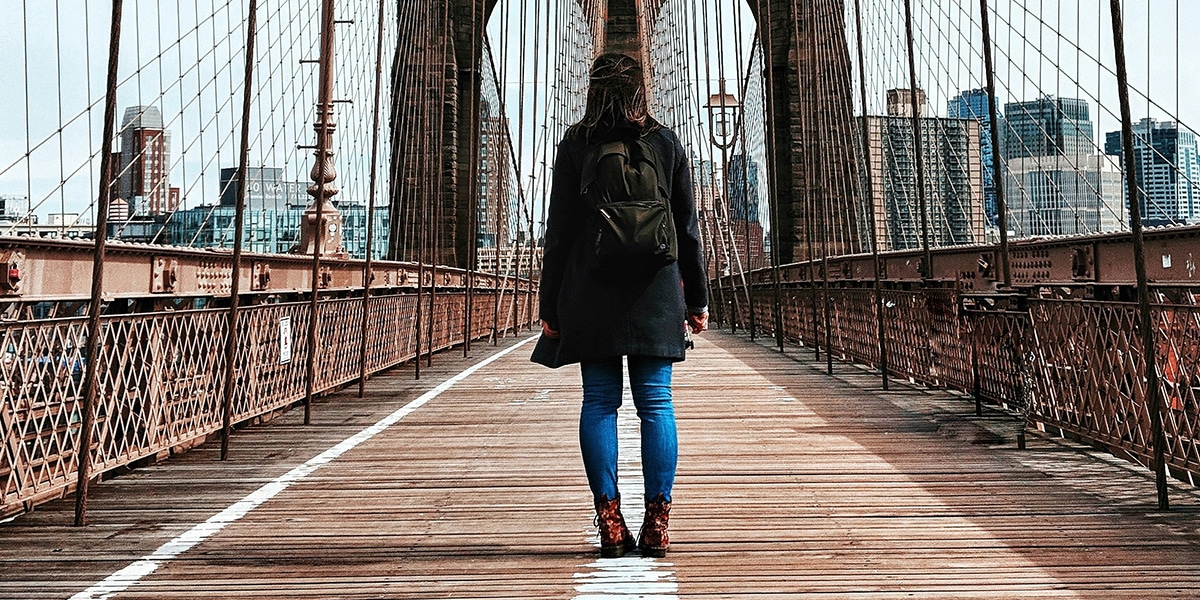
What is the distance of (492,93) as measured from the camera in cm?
1931

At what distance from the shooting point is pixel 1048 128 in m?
6.79

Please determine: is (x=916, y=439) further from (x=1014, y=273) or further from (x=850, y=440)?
(x=1014, y=273)

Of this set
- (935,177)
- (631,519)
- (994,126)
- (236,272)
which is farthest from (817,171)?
(631,519)

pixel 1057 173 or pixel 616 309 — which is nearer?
pixel 616 309

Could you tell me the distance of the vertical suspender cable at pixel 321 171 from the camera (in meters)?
5.26

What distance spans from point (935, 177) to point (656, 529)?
739cm

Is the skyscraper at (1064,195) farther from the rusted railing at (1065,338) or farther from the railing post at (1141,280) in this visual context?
the railing post at (1141,280)

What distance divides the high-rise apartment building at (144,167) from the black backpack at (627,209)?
3.67 meters

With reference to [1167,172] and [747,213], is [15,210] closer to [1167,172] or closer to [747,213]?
[1167,172]

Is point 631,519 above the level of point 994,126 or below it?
below

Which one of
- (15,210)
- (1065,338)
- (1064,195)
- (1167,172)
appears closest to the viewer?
(1065,338)

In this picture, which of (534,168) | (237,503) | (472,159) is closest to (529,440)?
(237,503)

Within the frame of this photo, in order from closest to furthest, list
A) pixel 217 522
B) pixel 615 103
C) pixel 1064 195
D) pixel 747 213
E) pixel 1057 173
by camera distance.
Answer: pixel 615 103, pixel 217 522, pixel 1064 195, pixel 1057 173, pixel 747 213

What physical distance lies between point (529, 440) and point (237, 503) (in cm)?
142
